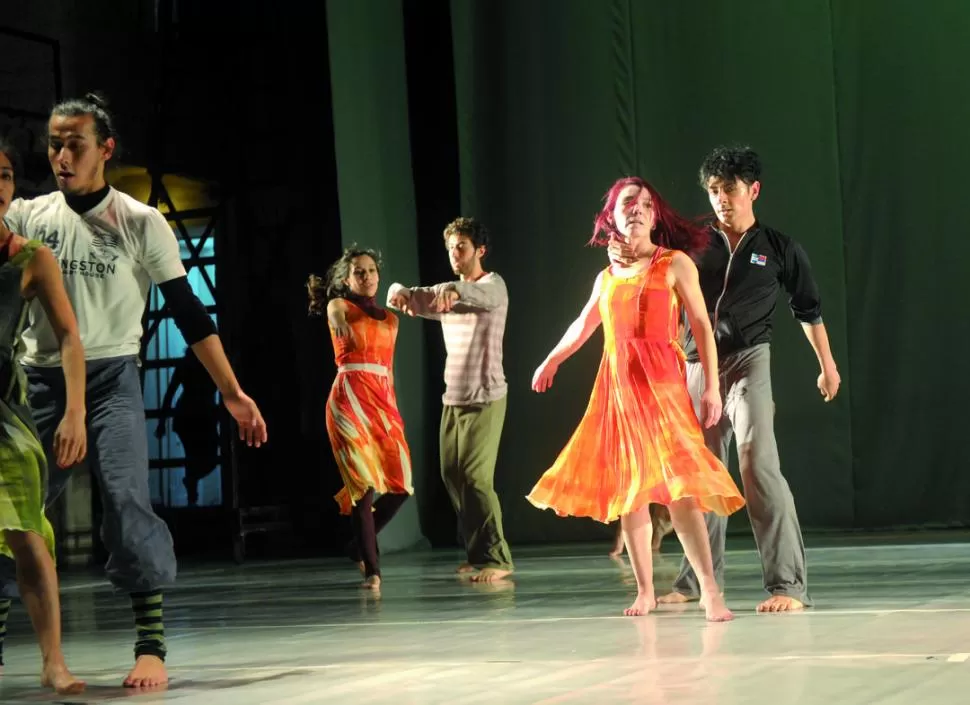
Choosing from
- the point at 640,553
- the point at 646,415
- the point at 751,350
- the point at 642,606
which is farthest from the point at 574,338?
the point at 642,606

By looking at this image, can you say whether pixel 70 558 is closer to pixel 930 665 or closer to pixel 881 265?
pixel 881 265

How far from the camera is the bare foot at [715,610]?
14.8 feet

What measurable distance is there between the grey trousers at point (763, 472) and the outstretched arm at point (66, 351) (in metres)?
2.12

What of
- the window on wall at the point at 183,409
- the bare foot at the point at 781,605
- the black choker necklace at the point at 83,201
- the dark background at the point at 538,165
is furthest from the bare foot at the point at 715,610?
the window on wall at the point at 183,409

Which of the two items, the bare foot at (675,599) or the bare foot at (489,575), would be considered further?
the bare foot at (489,575)

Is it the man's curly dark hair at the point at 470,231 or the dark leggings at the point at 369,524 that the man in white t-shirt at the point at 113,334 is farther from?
the man's curly dark hair at the point at 470,231

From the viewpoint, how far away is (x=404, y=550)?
31.0ft

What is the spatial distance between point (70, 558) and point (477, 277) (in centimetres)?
391

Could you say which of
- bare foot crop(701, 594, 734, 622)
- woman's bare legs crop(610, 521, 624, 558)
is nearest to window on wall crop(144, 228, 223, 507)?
woman's bare legs crop(610, 521, 624, 558)

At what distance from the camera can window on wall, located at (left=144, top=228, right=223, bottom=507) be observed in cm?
1010

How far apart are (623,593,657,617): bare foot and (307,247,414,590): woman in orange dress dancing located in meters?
2.25

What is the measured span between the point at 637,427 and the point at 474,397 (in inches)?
93.3

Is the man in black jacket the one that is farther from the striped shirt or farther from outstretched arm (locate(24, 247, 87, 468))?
the striped shirt

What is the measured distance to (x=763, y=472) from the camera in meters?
4.88
